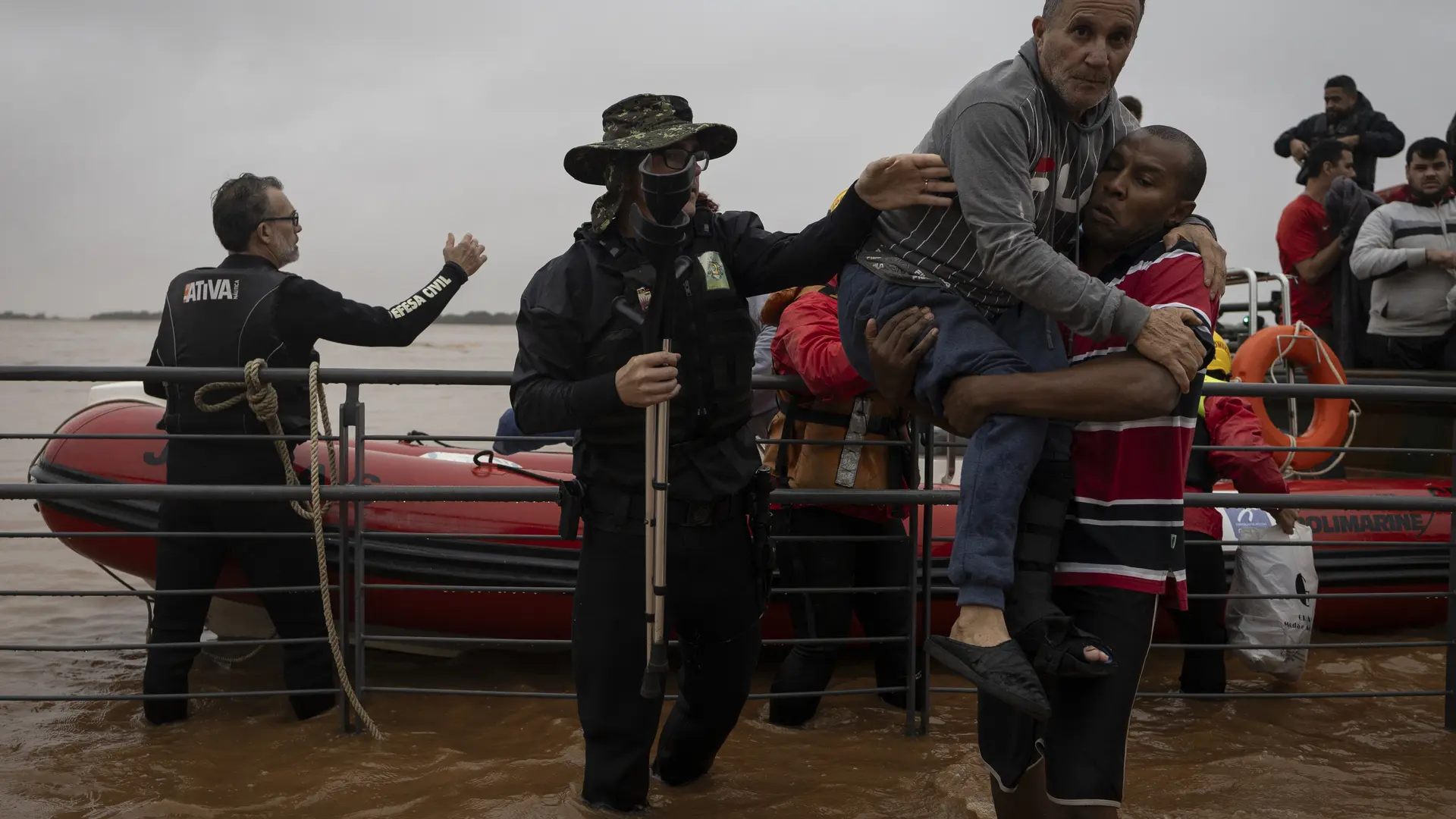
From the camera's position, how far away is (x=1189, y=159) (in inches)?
85.3

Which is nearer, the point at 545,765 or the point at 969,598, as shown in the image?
the point at 969,598

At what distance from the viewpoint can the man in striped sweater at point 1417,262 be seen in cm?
631

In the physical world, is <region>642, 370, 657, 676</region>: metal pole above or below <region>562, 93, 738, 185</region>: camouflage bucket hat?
below

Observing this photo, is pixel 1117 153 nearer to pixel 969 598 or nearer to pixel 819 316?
pixel 969 598

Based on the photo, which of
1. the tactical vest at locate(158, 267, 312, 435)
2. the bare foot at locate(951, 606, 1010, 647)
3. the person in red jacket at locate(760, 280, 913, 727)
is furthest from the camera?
the tactical vest at locate(158, 267, 312, 435)

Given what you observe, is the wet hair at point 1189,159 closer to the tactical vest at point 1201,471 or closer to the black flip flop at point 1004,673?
the black flip flop at point 1004,673

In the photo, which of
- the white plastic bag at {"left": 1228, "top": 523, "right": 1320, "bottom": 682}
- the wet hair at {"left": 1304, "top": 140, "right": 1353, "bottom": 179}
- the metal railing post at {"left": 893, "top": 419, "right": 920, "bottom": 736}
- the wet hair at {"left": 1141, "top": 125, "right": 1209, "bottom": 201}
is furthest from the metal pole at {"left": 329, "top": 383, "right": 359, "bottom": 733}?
the wet hair at {"left": 1304, "top": 140, "right": 1353, "bottom": 179}

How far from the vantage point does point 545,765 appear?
143 inches

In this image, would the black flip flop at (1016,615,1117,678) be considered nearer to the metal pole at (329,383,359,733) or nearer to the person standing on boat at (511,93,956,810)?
the person standing on boat at (511,93,956,810)

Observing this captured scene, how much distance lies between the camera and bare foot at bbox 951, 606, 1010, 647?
2066 mm

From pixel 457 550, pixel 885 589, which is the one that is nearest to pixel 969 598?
pixel 885 589

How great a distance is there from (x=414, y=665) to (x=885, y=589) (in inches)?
86.6

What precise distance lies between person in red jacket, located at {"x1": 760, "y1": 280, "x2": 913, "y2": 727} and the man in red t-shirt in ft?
13.8

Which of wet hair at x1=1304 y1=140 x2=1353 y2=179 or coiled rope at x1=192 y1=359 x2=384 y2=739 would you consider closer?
coiled rope at x1=192 y1=359 x2=384 y2=739
